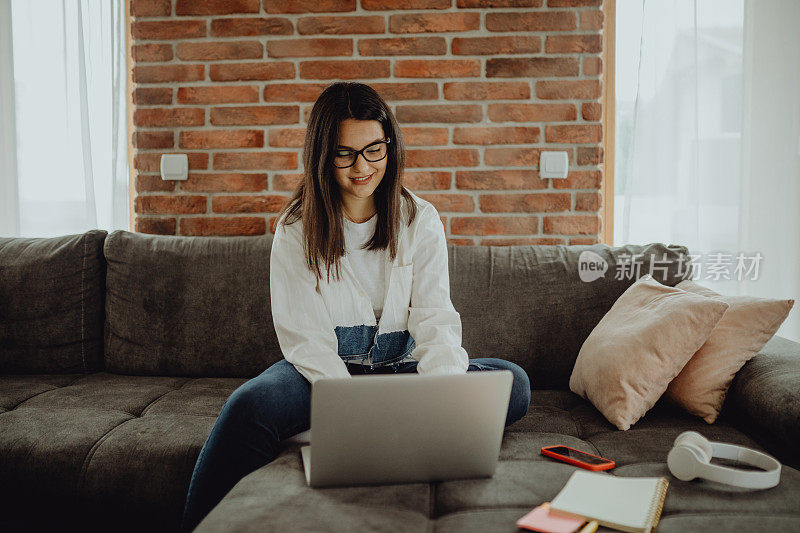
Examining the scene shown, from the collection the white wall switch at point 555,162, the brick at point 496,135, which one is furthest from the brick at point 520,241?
the brick at point 496,135

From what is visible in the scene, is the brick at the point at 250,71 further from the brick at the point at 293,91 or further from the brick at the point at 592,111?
the brick at the point at 592,111

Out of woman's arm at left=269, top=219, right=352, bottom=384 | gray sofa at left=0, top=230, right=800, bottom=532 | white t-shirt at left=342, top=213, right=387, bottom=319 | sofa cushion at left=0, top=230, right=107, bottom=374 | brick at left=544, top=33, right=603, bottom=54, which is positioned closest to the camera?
gray sofa at left=0, top=230, right=800, bottom=532

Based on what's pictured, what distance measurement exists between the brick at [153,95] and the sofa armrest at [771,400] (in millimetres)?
2122

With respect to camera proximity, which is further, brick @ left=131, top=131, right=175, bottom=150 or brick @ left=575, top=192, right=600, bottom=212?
brick @ left=131, top=131, right=175, bottom=150

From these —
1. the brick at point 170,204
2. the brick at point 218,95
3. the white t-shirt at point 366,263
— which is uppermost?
the brick at point 218,95

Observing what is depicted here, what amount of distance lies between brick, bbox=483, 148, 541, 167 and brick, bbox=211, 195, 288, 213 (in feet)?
2.60

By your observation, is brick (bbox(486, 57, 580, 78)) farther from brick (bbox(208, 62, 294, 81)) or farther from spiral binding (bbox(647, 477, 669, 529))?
spiral binding (bbox(647, 477, 669, 529))

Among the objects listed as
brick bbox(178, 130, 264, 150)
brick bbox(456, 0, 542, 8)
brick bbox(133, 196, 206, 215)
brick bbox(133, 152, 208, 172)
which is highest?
brick bbox(456, 0, 542, 8)

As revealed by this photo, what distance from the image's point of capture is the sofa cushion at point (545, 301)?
74.3 inches

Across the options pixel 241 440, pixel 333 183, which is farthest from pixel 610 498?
pixel 333 183

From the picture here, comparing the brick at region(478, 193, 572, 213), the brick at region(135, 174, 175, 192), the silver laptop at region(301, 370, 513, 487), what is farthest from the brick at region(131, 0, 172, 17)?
the silver laptop at region(301, 370, 513, 487)

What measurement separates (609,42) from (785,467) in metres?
1.67

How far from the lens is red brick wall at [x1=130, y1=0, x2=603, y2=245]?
2254mm

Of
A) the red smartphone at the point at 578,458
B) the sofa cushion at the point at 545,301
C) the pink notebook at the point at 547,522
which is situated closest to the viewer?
the pink notebook at the point at 547,522
